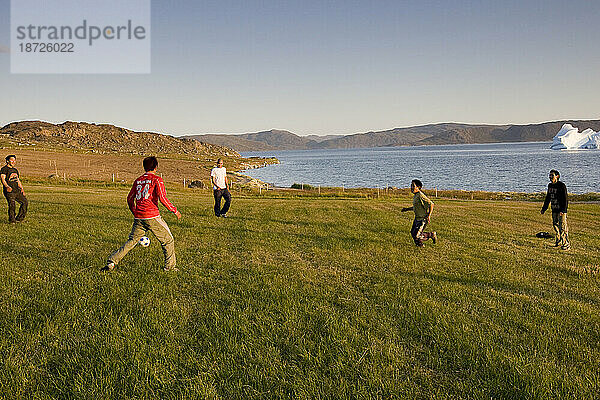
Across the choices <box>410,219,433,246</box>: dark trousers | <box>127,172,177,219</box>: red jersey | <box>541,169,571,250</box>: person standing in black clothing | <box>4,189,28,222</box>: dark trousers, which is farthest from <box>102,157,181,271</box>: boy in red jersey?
<box>541,169,571,250</box>: person standing in black clothing

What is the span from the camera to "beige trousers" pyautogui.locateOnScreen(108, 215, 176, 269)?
7953mm

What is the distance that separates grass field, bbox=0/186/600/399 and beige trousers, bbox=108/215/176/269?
0.38 metres

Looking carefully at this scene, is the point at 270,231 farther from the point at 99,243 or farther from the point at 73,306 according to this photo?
the point at 73,306

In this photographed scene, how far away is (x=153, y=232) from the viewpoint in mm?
7980

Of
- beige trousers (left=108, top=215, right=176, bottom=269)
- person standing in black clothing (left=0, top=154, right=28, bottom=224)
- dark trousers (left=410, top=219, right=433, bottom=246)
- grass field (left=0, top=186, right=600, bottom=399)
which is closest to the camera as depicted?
grass field (left=0, top=186, right=600, bottom=399)

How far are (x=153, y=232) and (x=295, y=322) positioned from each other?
395 cm

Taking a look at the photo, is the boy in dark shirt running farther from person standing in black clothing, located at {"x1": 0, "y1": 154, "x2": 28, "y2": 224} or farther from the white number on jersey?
person standing in black clothing, located at {"x1": 0, "y1": 154, "x2": 28, "y2": 224}

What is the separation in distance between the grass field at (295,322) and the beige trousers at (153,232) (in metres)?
0.38

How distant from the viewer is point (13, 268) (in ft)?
25.9

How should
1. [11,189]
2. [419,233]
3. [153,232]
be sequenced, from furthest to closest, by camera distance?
1. [11,189]
2. [419,233]
3. [153,232]

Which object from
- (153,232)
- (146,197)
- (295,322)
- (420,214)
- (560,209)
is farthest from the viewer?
(560,209)

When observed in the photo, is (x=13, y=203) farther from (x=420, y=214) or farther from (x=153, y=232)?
(x=420, y=214)

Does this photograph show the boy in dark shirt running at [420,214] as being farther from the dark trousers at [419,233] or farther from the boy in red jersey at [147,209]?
the boy in red jersey at [147,209]

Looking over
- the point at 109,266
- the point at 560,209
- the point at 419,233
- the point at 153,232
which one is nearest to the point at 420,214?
the point at 419,233
